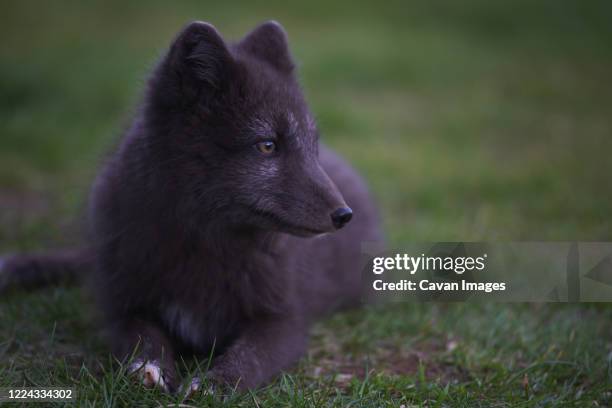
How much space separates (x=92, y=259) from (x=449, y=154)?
6.58 meters

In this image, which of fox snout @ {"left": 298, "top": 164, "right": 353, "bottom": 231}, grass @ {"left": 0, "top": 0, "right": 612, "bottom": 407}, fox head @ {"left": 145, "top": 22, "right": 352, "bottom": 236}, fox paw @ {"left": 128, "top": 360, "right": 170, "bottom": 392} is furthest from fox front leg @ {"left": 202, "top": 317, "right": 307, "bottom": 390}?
fox snout @ {"left": 298, "top": 164, "right": 353, "bottom": 231}

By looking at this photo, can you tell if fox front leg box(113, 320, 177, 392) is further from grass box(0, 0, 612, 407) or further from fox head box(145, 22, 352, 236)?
fox head box(145, 22, 352, 236)

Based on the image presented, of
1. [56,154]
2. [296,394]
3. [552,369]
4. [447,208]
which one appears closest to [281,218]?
[296,394]

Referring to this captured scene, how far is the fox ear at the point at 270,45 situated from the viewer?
13.3 ft

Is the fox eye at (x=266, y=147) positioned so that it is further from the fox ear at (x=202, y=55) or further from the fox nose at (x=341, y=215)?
the fox nose at (x=341, y=215)

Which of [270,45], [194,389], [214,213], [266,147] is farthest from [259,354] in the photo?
[270,45]

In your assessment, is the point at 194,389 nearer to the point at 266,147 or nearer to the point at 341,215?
the point at 341,215

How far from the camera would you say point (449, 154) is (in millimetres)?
9602

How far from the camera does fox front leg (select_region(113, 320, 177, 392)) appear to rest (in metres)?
3.24

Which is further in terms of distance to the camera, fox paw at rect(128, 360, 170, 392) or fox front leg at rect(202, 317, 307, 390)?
fox front leg at rect(202, 317, 307, 390)

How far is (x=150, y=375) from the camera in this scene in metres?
A: 3.23

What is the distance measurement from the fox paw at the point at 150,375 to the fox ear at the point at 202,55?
153 centimetres

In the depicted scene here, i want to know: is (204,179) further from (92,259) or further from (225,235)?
(92,259)

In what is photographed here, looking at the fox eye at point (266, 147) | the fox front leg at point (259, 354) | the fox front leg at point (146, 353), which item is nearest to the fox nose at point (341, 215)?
the fox eye at point (266, 147)
